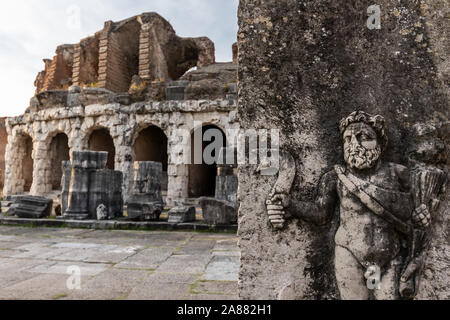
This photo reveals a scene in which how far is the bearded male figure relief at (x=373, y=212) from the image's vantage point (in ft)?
5.12

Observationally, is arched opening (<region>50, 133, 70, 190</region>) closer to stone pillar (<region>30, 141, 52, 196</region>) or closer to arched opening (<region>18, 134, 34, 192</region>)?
stone pillar (<region>30, 141, 52, 196</region>)

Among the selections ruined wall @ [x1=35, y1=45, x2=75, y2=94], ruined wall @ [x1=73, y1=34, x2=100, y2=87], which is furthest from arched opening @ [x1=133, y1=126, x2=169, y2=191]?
ruined wall @ [x1=35, y1=45, x2=75, y2=94]

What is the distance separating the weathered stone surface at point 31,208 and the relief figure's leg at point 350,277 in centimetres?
817

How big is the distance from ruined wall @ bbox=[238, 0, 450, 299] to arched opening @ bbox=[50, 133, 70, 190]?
49.7 ft

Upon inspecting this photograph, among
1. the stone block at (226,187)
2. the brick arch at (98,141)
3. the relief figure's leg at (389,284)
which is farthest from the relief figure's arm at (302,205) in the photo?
the brick arch at (98,141)

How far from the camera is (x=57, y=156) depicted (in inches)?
620

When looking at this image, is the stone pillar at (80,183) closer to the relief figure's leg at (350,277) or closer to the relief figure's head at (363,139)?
the relief figure's leg at (350,277)

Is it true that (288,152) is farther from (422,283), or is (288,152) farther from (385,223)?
(422,283)

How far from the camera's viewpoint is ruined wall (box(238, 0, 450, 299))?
1.70 m

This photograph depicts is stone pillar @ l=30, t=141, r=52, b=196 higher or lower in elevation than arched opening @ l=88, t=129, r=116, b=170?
lower

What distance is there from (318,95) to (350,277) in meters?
1.01

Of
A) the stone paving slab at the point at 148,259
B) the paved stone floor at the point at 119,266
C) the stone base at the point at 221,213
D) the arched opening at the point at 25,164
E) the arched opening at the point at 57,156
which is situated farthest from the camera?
the arched opening at the point at 25,164

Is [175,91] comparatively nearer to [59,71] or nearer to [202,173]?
[202,173]

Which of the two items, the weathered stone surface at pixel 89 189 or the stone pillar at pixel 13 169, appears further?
the stone pillar at pixel 13 169
